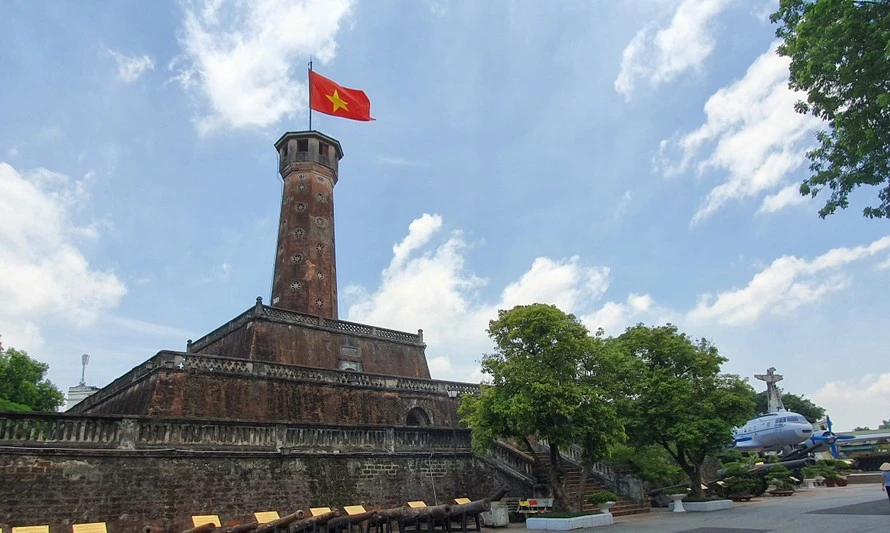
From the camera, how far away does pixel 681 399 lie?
61.3ft

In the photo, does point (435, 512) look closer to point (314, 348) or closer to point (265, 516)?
point (265, 516)

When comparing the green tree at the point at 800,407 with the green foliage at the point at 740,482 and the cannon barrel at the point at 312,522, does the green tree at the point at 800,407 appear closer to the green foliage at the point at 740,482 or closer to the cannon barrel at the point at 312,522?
the green foliage at the point at 740,482

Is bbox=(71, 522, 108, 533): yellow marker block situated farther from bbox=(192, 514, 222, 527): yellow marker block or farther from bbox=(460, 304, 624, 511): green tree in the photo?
bbox=(460, 304, 624, 511): green tree

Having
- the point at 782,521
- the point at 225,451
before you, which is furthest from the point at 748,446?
the point at 225,451

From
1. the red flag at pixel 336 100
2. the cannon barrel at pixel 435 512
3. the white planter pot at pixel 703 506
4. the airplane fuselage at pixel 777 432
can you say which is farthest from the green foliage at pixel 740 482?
the red flag at pixel 336 100

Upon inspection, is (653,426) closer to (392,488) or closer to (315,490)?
(392,488)

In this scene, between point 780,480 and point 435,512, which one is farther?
point 780,480

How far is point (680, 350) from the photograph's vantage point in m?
19.7

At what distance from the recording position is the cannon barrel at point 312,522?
38.5 feet

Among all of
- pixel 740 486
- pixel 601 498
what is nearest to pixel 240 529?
pixel 601 498

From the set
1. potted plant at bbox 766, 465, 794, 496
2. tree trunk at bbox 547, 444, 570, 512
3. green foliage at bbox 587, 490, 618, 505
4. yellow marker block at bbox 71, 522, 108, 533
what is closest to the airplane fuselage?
potted plant at bbox 766, 465, 794, 496

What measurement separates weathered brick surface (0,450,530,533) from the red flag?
21.8 metres

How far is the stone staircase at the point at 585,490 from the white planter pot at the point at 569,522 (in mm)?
1348

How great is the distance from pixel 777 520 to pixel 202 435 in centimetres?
1480
